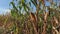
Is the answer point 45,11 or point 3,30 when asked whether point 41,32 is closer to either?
point 45,11

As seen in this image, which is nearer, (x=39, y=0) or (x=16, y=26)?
(x=39, y=0)

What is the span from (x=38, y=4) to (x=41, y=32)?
35cm

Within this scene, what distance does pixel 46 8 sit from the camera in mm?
2873

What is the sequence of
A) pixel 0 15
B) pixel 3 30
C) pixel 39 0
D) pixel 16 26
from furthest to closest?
pixel 0 15 < pixel 3 30 < pixel 16 26 < pixel 39 0

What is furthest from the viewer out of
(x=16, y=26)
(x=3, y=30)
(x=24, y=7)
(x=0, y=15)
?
(x=0, y=15)

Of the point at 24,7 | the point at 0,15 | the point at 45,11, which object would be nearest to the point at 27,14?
the point at 24,7

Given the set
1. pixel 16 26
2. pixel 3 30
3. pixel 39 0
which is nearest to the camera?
pixel 39 0

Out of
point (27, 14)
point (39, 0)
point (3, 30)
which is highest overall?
point (39, 0)

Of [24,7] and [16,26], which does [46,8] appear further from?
→ [16,26]

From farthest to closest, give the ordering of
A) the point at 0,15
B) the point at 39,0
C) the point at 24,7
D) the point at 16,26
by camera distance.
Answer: the point at 0,15 → the point at 16,26 → the point at 24,7 → the point at 39,0

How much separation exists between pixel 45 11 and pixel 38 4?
0.40 feet

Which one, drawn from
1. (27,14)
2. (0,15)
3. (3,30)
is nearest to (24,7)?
(27,14)

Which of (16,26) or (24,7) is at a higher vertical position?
(24,7)

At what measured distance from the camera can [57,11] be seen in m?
2.96
